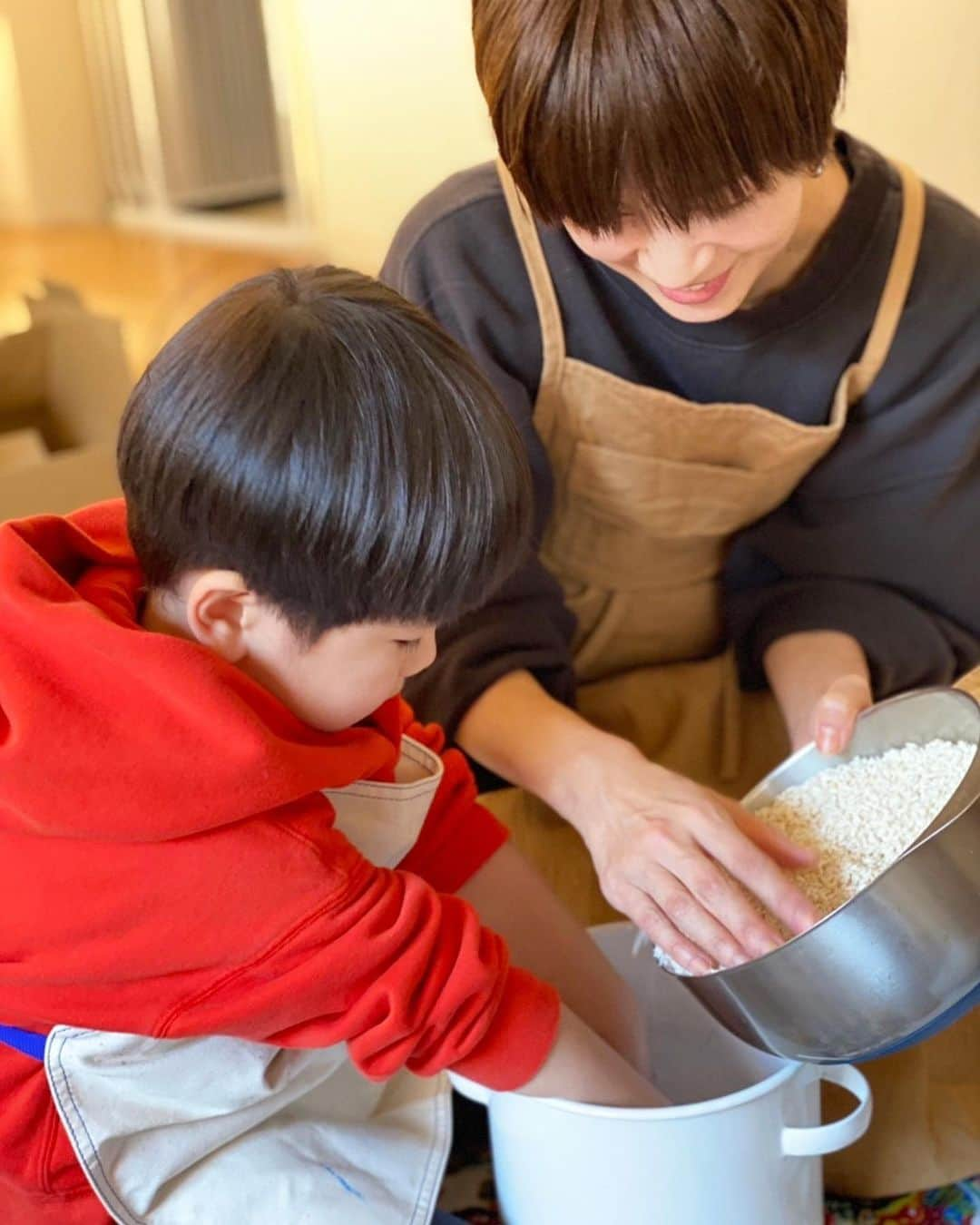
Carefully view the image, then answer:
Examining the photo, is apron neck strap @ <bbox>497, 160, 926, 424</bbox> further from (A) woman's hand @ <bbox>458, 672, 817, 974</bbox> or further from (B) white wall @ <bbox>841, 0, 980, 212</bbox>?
(B) white wall @ <bbox>841, 0, 980, 212</bbox>

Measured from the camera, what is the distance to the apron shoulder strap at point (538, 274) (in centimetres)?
93

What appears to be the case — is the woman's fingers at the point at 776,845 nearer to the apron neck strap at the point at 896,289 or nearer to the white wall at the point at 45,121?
the apron neck strap at the point at 896,289

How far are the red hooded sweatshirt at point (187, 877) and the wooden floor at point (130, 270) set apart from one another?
6.14 feet

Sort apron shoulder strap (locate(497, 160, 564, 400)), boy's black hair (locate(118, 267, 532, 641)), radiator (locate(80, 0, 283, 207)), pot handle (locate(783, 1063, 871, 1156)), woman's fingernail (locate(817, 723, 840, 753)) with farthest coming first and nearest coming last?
1. radiator (locate(80, 0, 283, 207))
2. apron shoulder strap (locate(497, 160, 564, 400))
3. woman's fingernail (locate(817, 723, 840, 753))
4. pot handle (locate(783, 1063, 871, 1156))
5. boy's black hair (locate(118, 267, 532, 641))

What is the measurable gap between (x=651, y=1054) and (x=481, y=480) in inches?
19.1

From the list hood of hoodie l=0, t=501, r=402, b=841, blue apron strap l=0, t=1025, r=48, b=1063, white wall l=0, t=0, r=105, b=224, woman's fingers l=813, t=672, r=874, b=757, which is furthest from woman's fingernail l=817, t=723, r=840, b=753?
white wall l=0, t=0, r=105, b=224

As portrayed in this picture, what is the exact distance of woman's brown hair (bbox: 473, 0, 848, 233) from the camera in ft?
2.21

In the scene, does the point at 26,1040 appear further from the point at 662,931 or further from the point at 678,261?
the point at 678,261

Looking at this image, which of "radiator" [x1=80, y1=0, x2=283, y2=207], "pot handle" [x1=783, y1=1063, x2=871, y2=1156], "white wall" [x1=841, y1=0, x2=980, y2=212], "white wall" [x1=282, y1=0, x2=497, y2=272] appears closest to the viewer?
"pot handle" [x1=783, y1=1063, x2=871, y2=1156]

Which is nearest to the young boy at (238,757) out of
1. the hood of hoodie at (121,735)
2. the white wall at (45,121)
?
the hood of hoodie at (121,735)

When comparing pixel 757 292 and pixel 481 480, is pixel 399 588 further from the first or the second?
pixel 757 292

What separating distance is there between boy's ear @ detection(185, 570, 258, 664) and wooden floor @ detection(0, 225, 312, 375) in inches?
72.7

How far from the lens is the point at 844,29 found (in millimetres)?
723

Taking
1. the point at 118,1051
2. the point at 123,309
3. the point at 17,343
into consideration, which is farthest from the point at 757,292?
the point at 123,309
